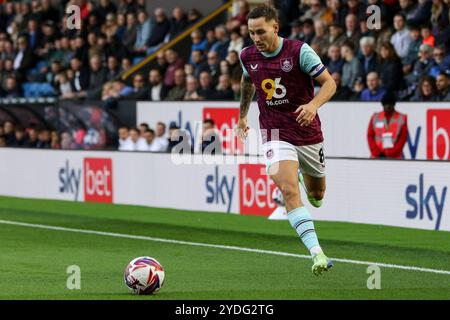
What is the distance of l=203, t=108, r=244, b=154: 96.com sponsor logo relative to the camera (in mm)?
20328

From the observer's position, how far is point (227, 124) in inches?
833

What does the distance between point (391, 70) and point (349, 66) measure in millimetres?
1205

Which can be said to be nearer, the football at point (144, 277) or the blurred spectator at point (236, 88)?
the football at point (144, 277)

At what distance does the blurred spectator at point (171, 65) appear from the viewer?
23984 mm

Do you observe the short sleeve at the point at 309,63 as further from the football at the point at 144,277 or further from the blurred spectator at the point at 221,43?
the blurred spectator at the point at 221,43

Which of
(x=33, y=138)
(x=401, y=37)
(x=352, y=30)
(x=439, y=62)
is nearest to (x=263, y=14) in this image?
(x=439, y=62)

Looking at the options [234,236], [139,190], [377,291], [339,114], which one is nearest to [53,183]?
[139,190]

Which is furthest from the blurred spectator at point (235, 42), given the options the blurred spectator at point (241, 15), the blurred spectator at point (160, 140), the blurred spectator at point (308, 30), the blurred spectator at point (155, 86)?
the blurred spectator at point (160, 140)

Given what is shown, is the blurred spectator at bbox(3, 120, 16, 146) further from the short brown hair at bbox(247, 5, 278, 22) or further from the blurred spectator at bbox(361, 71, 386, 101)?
the short brown hair at bbox(247, 5, 278, 22)

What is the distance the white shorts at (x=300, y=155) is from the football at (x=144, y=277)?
169 centimetres

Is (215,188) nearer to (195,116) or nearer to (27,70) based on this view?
(195,116)

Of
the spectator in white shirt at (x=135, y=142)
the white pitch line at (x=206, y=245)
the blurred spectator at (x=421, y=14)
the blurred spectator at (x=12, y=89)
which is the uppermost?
the blurred spectator at (x=421, y=14)

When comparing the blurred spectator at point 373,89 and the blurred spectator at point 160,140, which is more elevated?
the blurred spectator at point 373,89

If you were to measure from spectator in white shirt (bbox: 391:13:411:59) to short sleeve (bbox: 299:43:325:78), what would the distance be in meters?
8.96
